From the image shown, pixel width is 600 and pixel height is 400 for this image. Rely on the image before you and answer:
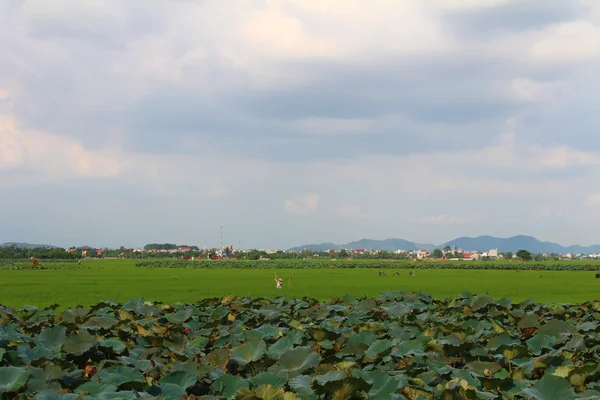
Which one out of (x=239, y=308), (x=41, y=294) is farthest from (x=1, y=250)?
(x=239, y=308)

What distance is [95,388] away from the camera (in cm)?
403

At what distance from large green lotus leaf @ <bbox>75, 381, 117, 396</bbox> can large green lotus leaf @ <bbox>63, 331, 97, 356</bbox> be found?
1228mm

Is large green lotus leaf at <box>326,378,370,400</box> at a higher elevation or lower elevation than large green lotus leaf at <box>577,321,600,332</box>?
higher

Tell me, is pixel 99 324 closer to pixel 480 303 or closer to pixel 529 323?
pixel 529 323

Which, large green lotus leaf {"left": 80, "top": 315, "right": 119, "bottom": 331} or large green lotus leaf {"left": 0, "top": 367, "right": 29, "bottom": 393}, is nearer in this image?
large green lotus leaf {"left": 0, "top": 367, "right": 29, "bottom": 393}

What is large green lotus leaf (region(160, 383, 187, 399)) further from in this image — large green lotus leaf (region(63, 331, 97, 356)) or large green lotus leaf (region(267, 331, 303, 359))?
large green lotus leaf (region(63, 331, 97, 356))

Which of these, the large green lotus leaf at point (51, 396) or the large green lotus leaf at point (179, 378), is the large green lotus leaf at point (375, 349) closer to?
the large green lotus leaf at point (179, 378)

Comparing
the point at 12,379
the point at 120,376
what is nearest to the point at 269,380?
the point at 120,376

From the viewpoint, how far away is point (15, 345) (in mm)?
5480

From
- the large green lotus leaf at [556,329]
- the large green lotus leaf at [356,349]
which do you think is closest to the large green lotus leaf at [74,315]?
the large green lotus leaf at [356,349]

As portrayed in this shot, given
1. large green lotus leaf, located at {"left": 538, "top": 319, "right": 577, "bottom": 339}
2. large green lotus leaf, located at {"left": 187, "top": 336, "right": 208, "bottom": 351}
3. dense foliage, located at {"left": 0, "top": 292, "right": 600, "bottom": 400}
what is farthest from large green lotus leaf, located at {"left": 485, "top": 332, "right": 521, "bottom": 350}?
large green lotus leaf, located at {"left": 187, "top": 336, "right": 208, "bottom": 351}

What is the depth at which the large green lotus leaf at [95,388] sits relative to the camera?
395cm

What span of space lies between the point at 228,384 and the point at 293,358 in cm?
67

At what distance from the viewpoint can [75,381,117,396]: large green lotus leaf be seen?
395cm
